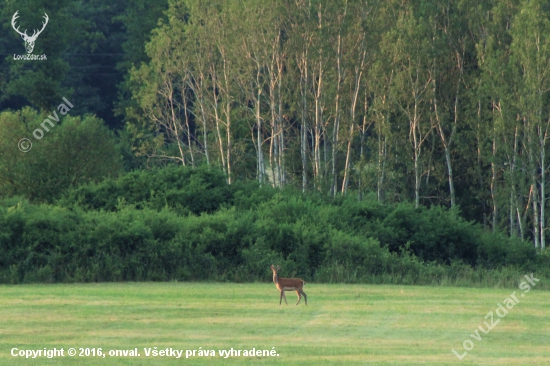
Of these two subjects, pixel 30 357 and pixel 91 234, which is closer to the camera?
pixel 30 357

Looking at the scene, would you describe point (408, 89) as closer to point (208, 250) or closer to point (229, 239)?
point (229, 239)

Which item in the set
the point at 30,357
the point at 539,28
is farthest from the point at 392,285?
the point at 539,28

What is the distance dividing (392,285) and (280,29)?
95.7 feet

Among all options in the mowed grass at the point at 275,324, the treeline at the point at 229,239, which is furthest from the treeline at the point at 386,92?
the mowed grass at the point at 275,324

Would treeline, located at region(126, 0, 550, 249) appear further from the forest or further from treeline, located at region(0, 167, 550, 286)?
treeline, located at region(0, 167, 550, 286)

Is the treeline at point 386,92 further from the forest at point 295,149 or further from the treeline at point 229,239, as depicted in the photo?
the treeline at point 229,239

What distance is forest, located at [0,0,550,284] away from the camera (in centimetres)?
2952

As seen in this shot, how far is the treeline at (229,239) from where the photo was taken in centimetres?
2805

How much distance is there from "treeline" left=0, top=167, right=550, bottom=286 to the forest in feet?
0.24

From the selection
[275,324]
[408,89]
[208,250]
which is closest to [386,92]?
[408,89]

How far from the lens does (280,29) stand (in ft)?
176

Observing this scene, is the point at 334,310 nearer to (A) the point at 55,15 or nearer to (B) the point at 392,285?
(B) the point at 392,285

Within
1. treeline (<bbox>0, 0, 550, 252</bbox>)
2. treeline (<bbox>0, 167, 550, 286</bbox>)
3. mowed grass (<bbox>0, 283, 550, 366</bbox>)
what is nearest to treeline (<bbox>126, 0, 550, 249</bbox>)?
treeline (<bbox>0, 0, 550, 252</bbox>)

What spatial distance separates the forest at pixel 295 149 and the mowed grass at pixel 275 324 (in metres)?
5.36
